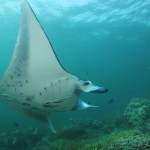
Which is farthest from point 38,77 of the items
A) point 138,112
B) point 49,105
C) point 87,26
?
point 87,26

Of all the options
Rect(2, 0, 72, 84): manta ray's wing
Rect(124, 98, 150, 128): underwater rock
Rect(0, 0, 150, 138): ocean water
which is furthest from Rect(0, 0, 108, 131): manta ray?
Rect(0, 0, 150, 138): ocean water

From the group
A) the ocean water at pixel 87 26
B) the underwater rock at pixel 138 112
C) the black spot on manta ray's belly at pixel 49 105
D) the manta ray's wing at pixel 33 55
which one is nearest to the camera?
the manta ray's wing at pixel 33 55

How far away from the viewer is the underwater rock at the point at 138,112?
36.9 ft

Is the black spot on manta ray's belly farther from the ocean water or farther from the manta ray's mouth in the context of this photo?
the ocean water

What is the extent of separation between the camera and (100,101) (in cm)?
6600

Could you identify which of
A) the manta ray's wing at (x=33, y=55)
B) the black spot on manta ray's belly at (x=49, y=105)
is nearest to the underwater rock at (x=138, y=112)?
the black spot on manta ray's belly at (x=49, y=105)

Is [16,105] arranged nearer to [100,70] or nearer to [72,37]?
[72,37]

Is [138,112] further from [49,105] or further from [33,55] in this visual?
[33,55]

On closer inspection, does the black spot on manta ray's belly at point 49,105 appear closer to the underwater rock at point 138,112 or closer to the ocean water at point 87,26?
the underwater rock at point 138,112

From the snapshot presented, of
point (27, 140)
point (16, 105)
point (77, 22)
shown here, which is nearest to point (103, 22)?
point (77, 22)

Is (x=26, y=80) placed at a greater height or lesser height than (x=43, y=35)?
lesser

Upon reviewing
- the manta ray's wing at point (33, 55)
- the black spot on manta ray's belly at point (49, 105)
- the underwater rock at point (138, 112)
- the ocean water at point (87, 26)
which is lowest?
the underwater rock at point (138, 112)

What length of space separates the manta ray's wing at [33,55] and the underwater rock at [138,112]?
7644 mm

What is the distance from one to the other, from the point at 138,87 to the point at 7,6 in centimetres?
6536
